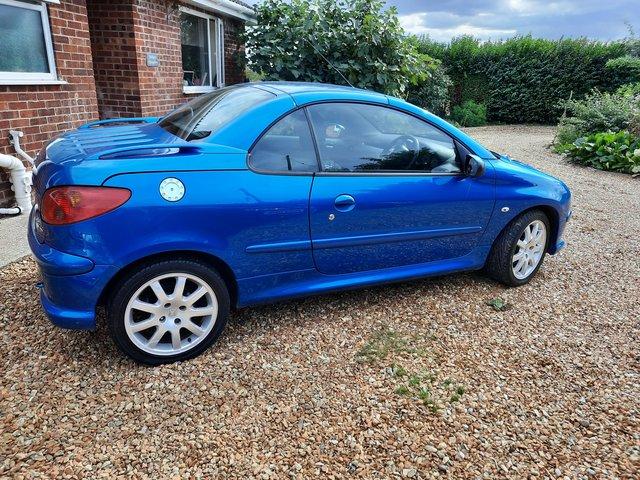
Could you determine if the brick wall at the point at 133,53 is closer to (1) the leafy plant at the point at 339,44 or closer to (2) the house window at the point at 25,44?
(2) the house window at the point at 25,44

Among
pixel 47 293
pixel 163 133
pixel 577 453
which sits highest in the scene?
pixel 163 133

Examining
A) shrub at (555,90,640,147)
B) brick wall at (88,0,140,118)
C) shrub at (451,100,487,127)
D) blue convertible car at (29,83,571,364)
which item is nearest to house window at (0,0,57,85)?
brick wall at (88,0,140,118)

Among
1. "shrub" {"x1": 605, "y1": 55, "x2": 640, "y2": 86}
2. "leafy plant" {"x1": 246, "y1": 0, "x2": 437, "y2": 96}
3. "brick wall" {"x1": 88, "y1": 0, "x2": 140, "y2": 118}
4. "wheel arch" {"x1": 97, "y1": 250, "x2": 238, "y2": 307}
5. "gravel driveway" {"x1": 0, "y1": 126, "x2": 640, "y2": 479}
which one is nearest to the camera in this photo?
"gravel driveway" {"x1": 0, "y1": 126, "x2": 640, "y2": 479}

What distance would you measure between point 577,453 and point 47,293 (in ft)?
9.21

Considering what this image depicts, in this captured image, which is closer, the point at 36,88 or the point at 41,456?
the point at 41,456

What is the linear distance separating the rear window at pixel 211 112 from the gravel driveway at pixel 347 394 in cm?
129

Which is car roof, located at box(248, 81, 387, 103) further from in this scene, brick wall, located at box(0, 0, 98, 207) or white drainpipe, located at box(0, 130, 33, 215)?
brick wall, located at box(0, 0, 98, 207)

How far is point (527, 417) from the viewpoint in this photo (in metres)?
2.46

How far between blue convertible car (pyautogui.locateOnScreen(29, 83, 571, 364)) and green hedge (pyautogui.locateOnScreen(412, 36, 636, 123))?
612 inches

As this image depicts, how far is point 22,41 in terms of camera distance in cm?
505

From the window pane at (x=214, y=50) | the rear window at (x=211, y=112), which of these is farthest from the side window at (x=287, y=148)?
the window pane at (x=214, y=50)

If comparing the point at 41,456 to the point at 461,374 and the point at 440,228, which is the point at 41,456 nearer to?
the point at 461,374

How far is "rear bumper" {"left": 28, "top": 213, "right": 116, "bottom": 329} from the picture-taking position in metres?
2.35

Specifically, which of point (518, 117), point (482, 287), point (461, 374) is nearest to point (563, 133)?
point (518, 117)
